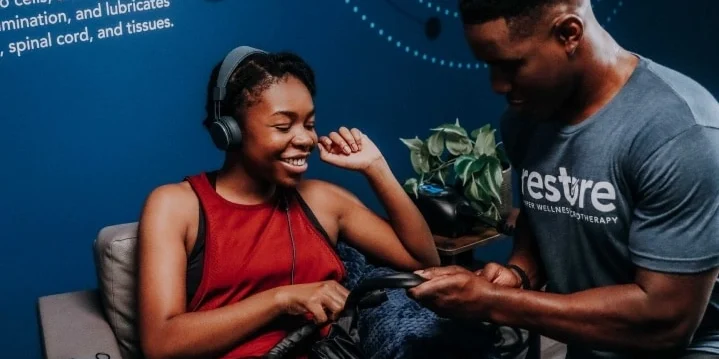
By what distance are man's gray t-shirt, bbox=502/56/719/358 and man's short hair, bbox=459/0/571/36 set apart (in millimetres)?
210

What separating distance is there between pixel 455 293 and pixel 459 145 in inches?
45.6

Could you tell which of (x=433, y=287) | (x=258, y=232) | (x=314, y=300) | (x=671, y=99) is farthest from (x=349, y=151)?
(x=671, y=99)

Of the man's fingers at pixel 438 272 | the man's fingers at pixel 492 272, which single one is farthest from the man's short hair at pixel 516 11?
the man's fingers at pixel 492 272

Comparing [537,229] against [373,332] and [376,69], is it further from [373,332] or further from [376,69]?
[376,69]

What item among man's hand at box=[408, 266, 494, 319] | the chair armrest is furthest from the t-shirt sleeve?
the chair armrest

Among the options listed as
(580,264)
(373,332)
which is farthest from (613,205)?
(373,332)

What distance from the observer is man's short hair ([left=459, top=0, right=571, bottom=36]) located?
4.49 feet

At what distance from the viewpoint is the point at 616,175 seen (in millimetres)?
1422

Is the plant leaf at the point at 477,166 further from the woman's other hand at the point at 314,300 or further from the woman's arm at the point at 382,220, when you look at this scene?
the woman's other hand at the point at 314,300

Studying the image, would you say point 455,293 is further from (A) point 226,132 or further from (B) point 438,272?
(A) point 226,132

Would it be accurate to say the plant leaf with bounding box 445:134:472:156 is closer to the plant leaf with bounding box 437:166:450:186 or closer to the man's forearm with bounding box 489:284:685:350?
the plant leaf with bounding box 437:166:450:186

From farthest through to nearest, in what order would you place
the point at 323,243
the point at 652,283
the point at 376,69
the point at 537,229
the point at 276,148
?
1. the point at 376,69
2. the point at 323,243
3. the point at 276,148
4. the point at 537,229
5. the point at 652,283

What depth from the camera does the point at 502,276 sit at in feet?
5.56

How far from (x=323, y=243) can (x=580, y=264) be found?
68 cm
